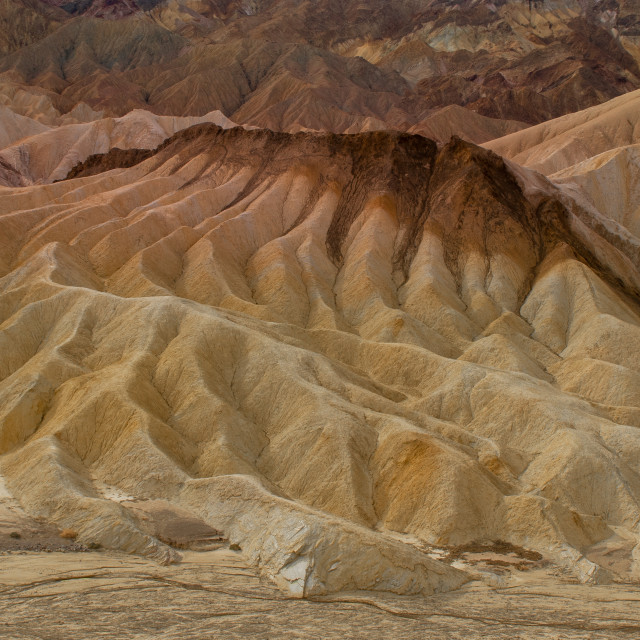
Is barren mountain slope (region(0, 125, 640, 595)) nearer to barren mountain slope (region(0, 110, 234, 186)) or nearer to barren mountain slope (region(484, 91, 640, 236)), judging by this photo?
barren mountain slope (region(484, 91, 640, 236))

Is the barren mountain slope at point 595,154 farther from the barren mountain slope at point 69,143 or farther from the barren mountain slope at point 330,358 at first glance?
the barren mountain slope at point 69,143

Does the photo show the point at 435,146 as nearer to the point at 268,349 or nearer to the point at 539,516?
the point at 268,349

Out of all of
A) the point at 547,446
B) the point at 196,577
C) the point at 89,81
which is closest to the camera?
the point at 196,577

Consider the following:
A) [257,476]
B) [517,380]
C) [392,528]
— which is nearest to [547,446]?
[517,380]

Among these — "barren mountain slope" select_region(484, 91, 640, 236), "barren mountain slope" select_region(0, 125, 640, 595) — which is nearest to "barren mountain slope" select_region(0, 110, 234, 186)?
"barren mountain slope" select_region(0, 125, 640, 595)

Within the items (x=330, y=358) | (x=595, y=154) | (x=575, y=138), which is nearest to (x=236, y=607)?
(x=330, y=358)
